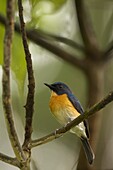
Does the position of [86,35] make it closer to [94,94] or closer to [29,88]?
[94,94]

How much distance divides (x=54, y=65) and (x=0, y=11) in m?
1.02

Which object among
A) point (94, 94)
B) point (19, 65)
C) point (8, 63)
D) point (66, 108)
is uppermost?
point (8, 63)

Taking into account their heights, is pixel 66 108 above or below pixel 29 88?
below

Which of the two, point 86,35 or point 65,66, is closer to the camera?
point 86,35

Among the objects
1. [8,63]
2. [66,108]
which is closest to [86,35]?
[66,108]

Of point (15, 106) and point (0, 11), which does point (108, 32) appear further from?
point (0, 11)

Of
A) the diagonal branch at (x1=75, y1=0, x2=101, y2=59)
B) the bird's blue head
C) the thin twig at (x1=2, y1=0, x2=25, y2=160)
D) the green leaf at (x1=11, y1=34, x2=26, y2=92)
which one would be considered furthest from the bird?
the thin twig at (x1=2, y1=0, x2=25, y2=160)

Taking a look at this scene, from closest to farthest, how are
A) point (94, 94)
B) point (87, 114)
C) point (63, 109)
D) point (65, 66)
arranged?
1. point (87, 114)
2. point (94, 94)
3. point (63, 109)
4. point (65, 66)

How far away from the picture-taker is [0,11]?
1.03 m

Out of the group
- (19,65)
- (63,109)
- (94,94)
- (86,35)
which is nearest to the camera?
(19,65)

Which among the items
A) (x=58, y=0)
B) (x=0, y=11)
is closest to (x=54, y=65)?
(x=58, y=0)

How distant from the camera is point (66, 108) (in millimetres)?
1825

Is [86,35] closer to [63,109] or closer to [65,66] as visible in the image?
[63,109]

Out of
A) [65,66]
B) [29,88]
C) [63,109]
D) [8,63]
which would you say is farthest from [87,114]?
[65,66]
